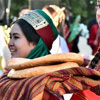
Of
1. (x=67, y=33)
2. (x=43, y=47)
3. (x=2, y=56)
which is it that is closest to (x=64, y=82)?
(x=43, y=47)

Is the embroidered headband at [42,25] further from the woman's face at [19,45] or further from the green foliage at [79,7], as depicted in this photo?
the green foliage at [79,7]

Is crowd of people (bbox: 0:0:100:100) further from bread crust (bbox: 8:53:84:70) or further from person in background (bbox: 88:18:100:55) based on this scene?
person in background (bbox: 88:18:100:55)

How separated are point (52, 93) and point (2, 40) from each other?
247 cm

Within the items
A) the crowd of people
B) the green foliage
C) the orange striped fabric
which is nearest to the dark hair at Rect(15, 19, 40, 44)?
the crowd of people

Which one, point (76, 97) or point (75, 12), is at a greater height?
point (76, 97)

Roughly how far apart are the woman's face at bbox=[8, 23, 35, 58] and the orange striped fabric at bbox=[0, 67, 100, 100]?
437mm

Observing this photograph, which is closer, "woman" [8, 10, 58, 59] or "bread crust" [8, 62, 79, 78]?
"bread crust" [8, 62, 79, 78]

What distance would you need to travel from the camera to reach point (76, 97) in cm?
288

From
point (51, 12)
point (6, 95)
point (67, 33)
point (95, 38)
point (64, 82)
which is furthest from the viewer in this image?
point (95, 38)

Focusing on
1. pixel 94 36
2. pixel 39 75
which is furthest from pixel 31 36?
pixel 94 36

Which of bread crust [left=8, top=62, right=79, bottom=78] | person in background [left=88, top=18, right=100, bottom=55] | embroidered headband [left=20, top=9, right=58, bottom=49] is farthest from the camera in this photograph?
person in background [left=88, top=18, right=100, bottom=55]

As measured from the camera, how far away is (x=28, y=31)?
3307mm

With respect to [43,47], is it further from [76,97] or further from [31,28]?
[76,97]

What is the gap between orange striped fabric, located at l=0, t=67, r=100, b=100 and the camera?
2.66 meters
